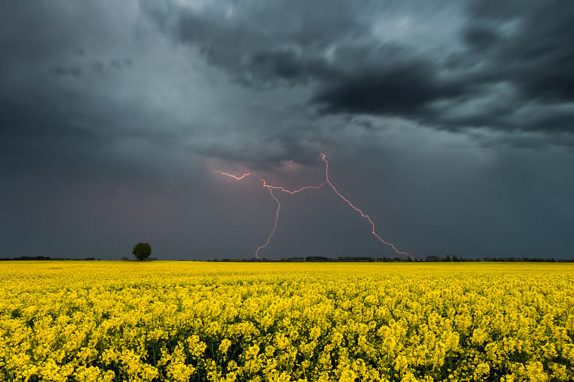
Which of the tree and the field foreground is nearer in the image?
the field foreground

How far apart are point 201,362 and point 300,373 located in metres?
2.07

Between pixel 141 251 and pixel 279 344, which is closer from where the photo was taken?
pixel 279 344

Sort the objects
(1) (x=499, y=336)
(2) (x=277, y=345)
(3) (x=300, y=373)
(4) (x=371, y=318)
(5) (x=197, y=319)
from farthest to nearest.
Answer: (4) (x=371, y=318) < (5) (x=197, y=319) < (1) (x=499, y=336) < (2) (x=277, y=345) < (3) (x=300, y=373)

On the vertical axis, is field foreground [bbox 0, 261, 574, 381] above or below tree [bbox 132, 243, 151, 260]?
below

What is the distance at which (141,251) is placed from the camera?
94500 mm

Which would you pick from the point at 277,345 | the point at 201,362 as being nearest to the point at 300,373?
the point at 277,345

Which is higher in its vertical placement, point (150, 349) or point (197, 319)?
point (197, 319)

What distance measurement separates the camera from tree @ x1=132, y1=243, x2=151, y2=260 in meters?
94.1

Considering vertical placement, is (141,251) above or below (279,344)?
above

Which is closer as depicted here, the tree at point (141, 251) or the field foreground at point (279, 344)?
the field foreground at point (279, 344)

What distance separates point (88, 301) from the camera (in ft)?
47.5

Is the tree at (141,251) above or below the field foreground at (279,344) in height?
above

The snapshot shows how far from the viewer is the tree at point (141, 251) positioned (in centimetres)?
9412

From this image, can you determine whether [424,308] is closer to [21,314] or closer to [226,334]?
[226,334]
